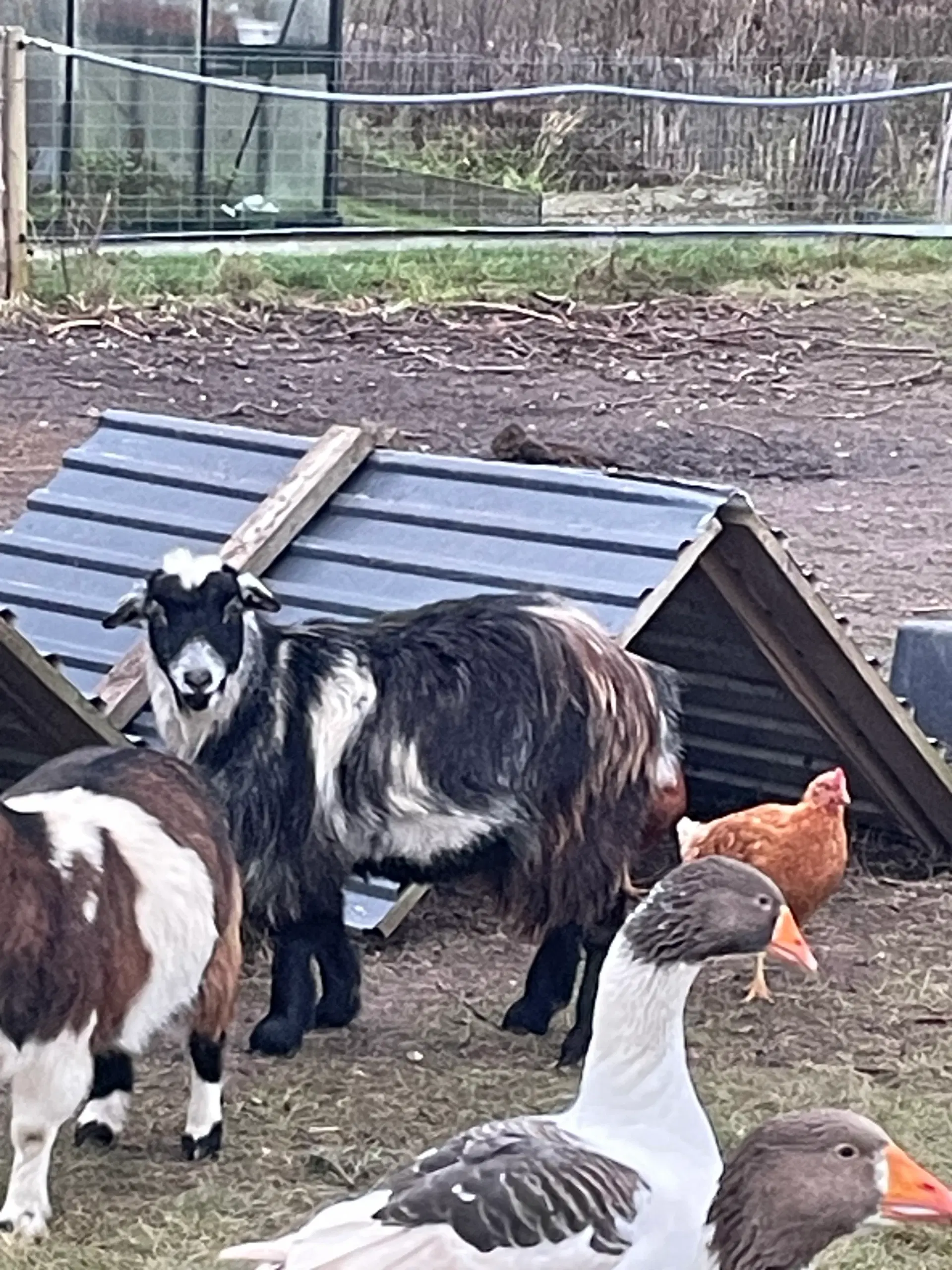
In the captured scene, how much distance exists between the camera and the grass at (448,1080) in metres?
4.49

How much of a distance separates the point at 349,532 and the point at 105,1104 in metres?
2.06

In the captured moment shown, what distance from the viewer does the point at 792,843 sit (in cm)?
577

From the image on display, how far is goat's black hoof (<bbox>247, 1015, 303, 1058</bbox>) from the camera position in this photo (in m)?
Answer: 5.39

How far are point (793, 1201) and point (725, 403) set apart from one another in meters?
9.34

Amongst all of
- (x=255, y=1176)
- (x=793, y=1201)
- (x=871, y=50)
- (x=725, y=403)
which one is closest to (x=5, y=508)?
(x=725, y=403)

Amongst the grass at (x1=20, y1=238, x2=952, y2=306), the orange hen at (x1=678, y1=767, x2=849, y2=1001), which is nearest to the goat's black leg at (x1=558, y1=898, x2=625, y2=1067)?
the orange hen at (x1=678, y1=767, x2=849, y2=1001)

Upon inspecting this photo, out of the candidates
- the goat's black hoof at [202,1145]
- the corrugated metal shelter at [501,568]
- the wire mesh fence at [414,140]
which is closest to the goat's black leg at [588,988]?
the corrugated metal shelter at [501,568]

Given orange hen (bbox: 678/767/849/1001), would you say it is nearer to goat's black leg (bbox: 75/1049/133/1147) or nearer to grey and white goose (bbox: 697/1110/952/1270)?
goat's black leg (bbox: 75/1049/133/1147)

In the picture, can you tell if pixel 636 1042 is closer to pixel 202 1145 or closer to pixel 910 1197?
pixel 910 1197

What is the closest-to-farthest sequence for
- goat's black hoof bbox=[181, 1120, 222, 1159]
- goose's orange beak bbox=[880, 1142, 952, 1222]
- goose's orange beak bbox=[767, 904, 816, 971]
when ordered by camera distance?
1. goose's orange beak bbox=[880, 1142, 952, 1222]
2. goose's orange beak bbox=[767, 904, 816, 971]
3. goat's black hoof bbox=[181, 1120, 222, 1159]

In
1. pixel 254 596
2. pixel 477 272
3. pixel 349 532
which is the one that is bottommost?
pixel 477 272

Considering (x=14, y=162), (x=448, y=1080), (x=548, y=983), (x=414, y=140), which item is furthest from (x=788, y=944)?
(x=414, y=140)

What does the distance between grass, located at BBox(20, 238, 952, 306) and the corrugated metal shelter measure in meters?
6.98

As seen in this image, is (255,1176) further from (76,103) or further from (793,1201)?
(76,103)
